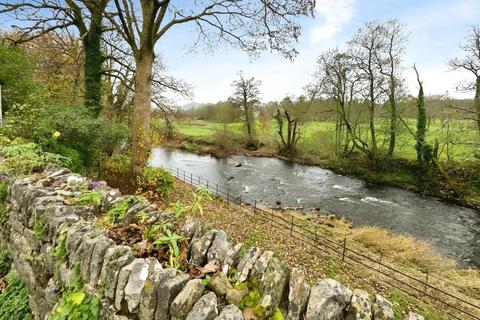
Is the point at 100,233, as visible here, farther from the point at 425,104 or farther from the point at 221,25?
the point at 425,104

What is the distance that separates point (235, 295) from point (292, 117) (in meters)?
29.9

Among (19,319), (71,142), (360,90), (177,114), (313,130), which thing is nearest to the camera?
(19,319)

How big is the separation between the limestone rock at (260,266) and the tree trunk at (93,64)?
11.0 m

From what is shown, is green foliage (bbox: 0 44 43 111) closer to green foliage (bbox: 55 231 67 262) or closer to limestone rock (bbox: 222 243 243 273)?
green foliage (bbox: 55 231 67 262)

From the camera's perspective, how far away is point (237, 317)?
1850 mm

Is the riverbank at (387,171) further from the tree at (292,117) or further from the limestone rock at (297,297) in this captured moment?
the limestone rock at (297,297)

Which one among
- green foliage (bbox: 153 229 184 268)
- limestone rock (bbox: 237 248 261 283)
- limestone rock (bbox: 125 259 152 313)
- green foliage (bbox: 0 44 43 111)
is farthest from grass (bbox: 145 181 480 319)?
green foliage (bbox: 0 44 43 111)

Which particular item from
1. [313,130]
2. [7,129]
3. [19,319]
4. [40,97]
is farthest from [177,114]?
[313,130]

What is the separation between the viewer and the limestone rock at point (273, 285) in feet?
6.47

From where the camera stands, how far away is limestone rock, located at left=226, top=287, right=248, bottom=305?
202cm

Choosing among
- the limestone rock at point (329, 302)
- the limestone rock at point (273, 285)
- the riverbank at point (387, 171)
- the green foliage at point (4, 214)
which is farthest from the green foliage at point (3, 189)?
the riverbank at point (387, 171)

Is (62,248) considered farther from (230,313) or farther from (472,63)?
(472,63)

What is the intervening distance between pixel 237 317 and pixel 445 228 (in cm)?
1557

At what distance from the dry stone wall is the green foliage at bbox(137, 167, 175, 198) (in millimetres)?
5799
